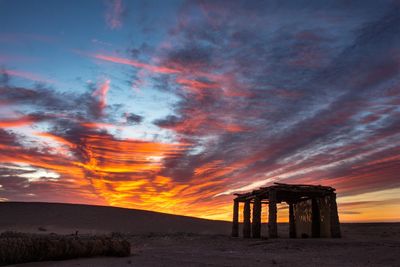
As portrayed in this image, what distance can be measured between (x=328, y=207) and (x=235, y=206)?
8.42 meters

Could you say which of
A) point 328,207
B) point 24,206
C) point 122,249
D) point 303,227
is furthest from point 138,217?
point 122,249

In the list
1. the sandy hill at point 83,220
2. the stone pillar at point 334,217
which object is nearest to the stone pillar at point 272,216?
the stone pillar at point 334,217

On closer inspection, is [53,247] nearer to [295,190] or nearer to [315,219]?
[295,190]

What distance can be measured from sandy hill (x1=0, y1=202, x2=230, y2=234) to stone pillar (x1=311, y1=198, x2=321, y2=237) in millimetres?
18192

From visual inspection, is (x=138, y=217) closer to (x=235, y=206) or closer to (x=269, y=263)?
(x=235, y=206)

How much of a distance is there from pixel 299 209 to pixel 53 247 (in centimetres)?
2339

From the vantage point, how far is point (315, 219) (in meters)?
27.8

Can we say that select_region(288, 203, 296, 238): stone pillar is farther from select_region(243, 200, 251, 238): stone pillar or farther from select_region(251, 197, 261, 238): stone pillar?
select_region(251, 197, 261, 238): stone pillar

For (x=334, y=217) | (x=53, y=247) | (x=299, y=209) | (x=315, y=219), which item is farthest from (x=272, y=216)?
(x=53, y=247)

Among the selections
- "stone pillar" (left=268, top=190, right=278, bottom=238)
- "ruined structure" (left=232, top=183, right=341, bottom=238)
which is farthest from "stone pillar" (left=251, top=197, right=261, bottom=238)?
"stone pillar" (left=268, top=190, right=278, bottom=238)

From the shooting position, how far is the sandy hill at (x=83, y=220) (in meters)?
42.2

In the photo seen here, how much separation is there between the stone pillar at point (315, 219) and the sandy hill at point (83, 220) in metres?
18.2

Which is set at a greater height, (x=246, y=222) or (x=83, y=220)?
(x=246, y=222)

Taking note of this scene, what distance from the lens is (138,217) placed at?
57.0 meters
